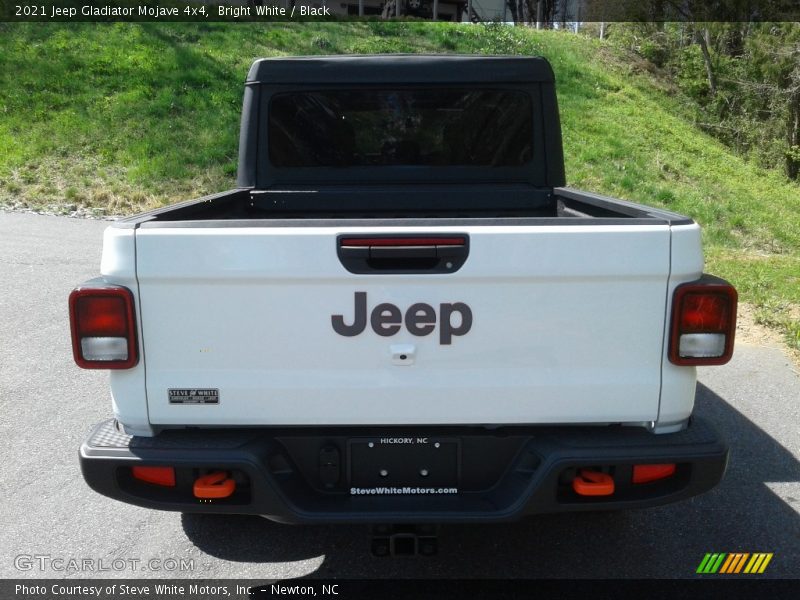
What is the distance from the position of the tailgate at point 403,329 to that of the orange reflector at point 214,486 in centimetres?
20

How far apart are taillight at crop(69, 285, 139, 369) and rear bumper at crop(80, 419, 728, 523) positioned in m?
A: 0.31

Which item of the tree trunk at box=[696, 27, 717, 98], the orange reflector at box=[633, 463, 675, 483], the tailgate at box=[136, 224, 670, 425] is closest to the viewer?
the tailgate at box=[136, 224, 670, 425]

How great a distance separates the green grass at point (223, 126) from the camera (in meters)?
13.1

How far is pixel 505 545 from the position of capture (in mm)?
3607

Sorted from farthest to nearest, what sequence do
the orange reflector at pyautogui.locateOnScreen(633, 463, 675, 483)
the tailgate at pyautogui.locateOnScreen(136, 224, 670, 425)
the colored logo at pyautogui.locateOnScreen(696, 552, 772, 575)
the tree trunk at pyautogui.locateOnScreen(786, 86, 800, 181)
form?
the tree trunk at pyautogui.locateOnScreen(786, 86, 800, 181)
the colored logo at pyautogui.locateOnScreen(696, 552, 772, 575)
the orange reflector at pyautogui.locateOnScreen(633, 463, 675, 483)
the tailgate at pyautogui.locateOnScreen(136, 224, 670, 425)

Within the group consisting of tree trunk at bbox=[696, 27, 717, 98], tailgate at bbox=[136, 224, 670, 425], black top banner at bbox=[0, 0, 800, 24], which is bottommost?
tailgate at bbox=[136, 224, 670, 425]

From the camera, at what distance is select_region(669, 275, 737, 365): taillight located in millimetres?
2711

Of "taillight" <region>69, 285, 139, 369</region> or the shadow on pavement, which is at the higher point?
"taillight" <region>69, 285, 139, 369</region>

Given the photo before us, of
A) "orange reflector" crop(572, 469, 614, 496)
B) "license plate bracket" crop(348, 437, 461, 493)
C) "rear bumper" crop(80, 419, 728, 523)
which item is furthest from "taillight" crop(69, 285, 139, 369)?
"orange reflector" crop(572, 469, 614, 496)

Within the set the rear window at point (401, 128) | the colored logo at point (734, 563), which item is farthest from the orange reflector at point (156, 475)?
the colored logo at point (734, 563)

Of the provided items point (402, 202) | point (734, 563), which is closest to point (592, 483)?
point (734, 563)

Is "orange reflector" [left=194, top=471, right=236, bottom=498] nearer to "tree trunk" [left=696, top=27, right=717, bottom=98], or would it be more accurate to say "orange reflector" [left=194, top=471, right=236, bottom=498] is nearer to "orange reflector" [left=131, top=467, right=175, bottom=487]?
"orange reflector" [left=131, top=467, right=175, bottom=487]

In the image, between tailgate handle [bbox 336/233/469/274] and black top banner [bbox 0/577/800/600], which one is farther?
black top banner [bbox 0/577/800/600]

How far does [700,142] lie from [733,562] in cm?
1756
